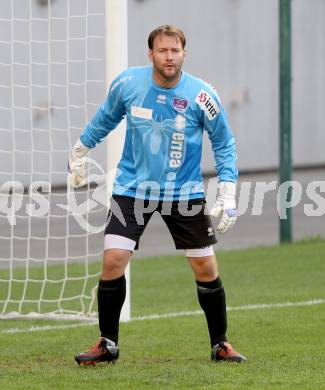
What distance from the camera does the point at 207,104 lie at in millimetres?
7242

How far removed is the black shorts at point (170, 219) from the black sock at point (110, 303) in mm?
282

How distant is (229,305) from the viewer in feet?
33.2

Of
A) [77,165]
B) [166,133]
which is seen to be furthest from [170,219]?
[77,165]

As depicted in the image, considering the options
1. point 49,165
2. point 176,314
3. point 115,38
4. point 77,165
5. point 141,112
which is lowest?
point 176,314

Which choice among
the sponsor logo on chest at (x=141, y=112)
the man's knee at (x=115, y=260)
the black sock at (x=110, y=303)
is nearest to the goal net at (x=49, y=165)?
the black sock at (x=110, y=303)

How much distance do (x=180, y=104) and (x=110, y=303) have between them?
3.99 feet

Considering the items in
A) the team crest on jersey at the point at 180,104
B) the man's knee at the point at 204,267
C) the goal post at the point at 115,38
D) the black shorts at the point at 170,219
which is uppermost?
the goal post at the point at 115,38

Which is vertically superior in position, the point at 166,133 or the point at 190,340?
the point at 166,133

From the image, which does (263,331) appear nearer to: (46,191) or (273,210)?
(46,191)

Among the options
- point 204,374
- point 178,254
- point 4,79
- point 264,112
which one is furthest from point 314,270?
point 264,112

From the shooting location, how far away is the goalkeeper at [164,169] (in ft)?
23.7

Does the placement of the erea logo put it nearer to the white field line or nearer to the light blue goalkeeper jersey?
the light blue goalkeeper jersey

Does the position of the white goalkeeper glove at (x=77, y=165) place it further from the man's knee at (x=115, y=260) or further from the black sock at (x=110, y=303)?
the black sock at (x=110, y=303)

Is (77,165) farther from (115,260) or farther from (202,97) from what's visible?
(202,97)
